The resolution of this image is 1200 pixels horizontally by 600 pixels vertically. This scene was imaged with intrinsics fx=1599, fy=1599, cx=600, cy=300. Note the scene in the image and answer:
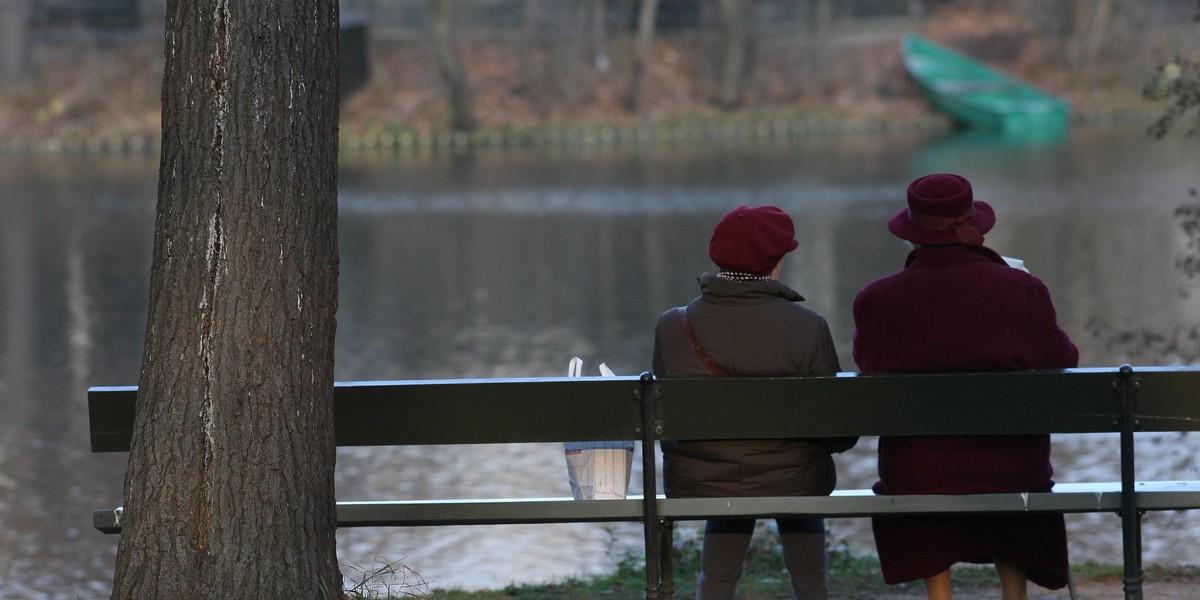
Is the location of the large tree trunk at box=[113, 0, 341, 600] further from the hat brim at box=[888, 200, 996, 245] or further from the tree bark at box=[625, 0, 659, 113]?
the tree bark at box=[625, 0, 659, 113]

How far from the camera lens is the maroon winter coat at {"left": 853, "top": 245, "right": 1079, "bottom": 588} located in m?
4.15

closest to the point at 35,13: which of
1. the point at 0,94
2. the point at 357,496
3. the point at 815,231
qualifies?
the point at 0,94

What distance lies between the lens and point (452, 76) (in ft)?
124

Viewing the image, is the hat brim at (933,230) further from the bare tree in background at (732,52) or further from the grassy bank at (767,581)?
the bare tree in background at (732,52)

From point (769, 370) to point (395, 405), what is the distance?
40.5 inches

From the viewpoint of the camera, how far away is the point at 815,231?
19.6 m

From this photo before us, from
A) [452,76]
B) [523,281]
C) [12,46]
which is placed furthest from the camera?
[12,46]

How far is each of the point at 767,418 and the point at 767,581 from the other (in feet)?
5.36

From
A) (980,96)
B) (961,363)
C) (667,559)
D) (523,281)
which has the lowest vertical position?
(523,281)

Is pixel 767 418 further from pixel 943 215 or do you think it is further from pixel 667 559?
pixel 943 215

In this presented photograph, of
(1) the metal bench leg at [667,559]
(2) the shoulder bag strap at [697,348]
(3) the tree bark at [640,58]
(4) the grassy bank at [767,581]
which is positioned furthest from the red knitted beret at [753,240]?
(3) the tree bark at [640,58]

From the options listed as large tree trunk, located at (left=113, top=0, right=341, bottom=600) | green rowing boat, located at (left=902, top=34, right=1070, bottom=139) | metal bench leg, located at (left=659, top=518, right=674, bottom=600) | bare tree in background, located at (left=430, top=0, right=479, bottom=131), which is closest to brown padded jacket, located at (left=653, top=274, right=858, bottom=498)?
metal bench leg, located at (left=659, top=518, right=674, bottom=600)

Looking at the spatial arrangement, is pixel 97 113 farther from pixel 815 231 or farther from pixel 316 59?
pixel 316 59

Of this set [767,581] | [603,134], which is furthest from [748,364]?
[603,134]
